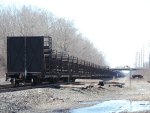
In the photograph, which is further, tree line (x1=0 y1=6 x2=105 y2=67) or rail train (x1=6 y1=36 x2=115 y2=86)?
tree line (x1=0 y1=6 x2=105 y2=67)

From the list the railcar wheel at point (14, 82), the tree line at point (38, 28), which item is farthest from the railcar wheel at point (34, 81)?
the tree line at point (38, 28)

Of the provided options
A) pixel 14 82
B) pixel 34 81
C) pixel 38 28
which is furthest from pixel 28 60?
pixel 38 28

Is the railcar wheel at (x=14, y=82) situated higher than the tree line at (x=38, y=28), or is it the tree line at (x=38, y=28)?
the tree line at (x=38, y=28)

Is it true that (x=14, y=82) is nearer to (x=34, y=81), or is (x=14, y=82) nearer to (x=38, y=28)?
(x=34, y=81)

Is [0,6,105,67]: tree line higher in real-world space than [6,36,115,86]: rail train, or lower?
higher

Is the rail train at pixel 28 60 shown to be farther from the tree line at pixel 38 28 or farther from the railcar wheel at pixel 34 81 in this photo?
the tree line at pixel 38 28

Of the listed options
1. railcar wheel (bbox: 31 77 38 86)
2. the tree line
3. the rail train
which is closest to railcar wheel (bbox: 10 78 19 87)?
the rail train

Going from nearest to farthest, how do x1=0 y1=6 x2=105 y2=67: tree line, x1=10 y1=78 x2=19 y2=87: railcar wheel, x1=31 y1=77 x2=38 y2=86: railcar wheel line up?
x1=10 y1=78 x2=19 y2=87: railcar wheel < x1=31 y1=77 x2=38 y2=86: railcar wheel < x1=0 y1=6 x2=105 y2=67: tree line

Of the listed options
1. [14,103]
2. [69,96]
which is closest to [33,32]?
[69,96]

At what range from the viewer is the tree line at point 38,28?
82.6 m

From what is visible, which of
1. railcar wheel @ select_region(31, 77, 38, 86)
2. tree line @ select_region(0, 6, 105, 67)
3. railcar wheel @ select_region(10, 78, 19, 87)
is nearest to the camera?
railcar wheel @ select_region(10, 78, 19, 87)

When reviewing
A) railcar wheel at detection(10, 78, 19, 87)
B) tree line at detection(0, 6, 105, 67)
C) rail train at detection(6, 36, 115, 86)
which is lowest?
railcar wheel at detection(10, 78, 19, 87)

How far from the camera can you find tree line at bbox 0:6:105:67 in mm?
82625

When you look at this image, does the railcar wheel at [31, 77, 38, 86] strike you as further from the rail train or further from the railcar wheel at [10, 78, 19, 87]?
the railcar wheel at [10, 78, 19, 87]
